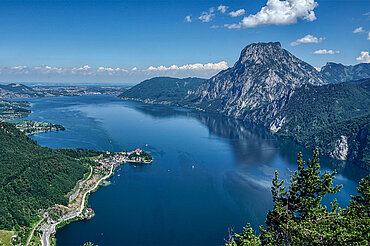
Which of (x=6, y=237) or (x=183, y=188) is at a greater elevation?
(x=183, y=188)

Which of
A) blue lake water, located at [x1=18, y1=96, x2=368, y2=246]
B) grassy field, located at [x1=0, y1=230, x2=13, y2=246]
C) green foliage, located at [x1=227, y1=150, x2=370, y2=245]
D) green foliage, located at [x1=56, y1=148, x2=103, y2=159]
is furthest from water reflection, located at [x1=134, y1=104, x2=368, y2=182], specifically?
green foliage, located at [x1=227, y1=150, x2=370, y2=245]

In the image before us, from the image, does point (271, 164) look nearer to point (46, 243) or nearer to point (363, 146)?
point (363, 146)


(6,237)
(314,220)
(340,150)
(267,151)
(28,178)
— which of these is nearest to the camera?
(314,220)

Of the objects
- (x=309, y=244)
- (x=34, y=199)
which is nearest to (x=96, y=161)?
(x=34, y=199)

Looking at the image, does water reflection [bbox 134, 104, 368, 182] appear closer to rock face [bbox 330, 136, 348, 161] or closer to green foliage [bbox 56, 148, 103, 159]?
rock face [bbox 330, 136, 348, 161]

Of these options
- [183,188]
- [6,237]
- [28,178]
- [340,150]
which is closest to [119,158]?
[28,178]

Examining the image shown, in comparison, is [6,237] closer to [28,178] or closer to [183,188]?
[28,178]
